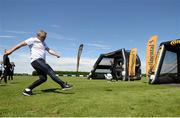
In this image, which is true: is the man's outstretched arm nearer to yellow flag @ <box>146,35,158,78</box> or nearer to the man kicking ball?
the man kicking ball

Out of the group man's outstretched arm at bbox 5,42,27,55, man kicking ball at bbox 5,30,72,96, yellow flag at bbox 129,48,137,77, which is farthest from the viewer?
yellow flag at bbox 129,48,137,77

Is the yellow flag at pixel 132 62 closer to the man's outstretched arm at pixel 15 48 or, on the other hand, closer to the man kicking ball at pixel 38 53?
the man kicking ball at pixel 38 53

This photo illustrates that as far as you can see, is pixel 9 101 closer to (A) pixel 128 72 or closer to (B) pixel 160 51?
(B) pixel 160 51

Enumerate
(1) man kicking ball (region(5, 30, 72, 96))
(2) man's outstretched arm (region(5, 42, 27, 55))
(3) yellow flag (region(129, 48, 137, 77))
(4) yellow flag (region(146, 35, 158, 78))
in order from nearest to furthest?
(2) man's outstretched arm (region(5, 42, 27, 55)), (1) man kicking ball (region(5, 30, 72, 96)), (4) yellow flag (region(146, 35, 158, 78)), (3) yellow flag (region(129, 48, 137, 77))

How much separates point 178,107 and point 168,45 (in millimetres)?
10781

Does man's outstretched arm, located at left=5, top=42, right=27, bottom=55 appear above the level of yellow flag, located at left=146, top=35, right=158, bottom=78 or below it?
below

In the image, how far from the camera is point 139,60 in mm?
25984

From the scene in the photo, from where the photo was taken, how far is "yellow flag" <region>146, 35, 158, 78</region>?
58.2 ft

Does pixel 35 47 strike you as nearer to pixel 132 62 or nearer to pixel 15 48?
pixel 15 48

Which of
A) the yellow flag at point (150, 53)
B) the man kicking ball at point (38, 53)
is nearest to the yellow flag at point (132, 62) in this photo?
the yellow flag at point (150, 53)

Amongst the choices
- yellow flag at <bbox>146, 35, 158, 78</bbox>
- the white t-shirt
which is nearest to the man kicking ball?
the white t-shirt

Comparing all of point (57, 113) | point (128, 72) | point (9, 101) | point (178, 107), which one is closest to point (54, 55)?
point (9, 101)

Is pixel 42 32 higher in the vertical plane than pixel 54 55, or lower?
higher

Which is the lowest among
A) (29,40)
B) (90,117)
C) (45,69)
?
(90,117)
